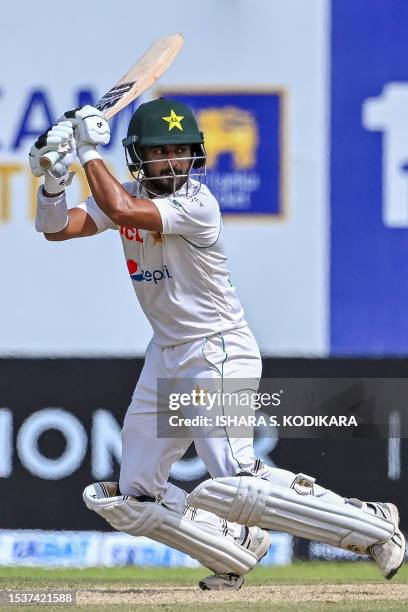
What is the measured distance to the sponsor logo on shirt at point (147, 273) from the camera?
16.0ft

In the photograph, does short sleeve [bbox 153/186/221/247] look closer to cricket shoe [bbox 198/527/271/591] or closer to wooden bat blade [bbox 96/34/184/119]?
wooden bat blade [bbox 96/34/184/119]

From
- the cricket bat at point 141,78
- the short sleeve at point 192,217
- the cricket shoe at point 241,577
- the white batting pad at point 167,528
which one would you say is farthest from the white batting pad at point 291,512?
the cricket bat at point 141,78

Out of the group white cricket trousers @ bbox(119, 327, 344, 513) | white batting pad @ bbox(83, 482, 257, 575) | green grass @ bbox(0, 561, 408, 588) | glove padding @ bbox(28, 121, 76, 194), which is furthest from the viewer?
green grass @ bbox(0, 561, 408, 588)

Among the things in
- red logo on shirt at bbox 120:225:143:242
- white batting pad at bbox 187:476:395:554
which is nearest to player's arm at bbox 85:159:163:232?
red logo on shirt at bbox 120:225:143:242

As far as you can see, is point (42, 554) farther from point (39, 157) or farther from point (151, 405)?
point (39, 157)

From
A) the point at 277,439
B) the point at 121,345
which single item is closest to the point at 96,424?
the point at 121,345

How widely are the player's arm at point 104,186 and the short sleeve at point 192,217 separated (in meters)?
0.04

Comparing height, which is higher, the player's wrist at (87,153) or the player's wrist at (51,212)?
the player's wrist at (87,153)

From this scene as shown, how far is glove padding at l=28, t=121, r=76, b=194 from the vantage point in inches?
181

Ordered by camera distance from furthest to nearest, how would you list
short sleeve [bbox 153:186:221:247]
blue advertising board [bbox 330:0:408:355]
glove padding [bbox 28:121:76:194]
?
blue advertising board [bbox 330:0:408:355] < short sleeve [bbox 153:186:221:247] < glove padding [bbox 28:121:76:194]

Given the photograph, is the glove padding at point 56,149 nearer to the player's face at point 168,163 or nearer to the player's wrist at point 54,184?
the player's wrist at point 54,184

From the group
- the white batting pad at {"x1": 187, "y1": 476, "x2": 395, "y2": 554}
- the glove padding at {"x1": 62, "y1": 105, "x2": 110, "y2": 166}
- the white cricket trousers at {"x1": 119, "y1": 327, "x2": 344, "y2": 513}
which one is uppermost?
the glove padding at {"x1": 62, "y1": 105, "x2": 110, "y2": 166}

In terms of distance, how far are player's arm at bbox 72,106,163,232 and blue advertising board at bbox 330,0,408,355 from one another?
6.84ft

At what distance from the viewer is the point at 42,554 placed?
651 centimetres
